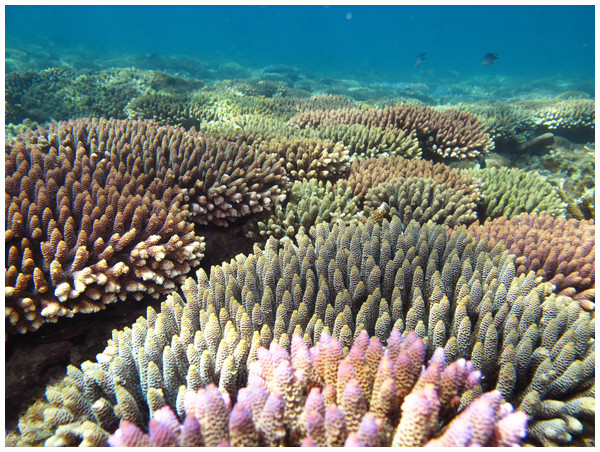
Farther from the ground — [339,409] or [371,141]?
[371,141]

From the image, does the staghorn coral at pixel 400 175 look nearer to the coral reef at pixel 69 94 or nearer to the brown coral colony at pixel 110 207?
the brown coral colony at pixel 110 207

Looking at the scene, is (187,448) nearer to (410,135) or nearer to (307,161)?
(307,161)

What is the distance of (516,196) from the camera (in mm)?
5160

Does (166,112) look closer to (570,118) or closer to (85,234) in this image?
(85,234)

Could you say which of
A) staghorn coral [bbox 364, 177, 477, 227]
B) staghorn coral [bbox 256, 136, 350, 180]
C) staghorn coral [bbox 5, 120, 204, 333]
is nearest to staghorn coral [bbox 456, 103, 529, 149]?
staghorn coral [bbox 364, 177, 477, 227]

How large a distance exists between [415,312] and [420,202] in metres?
2.51

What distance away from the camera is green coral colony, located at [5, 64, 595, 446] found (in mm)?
1244

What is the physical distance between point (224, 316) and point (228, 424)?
924 mm

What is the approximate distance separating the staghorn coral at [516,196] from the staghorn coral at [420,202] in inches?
33.3

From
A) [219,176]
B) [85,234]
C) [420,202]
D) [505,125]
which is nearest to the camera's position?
[85,234]

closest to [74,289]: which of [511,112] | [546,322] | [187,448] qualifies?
[187,448]

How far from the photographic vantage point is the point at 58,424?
1662mm

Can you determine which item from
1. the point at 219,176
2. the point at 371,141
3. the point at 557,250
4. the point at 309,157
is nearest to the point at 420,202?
the point at 557,250

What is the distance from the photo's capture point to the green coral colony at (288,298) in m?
1.24
